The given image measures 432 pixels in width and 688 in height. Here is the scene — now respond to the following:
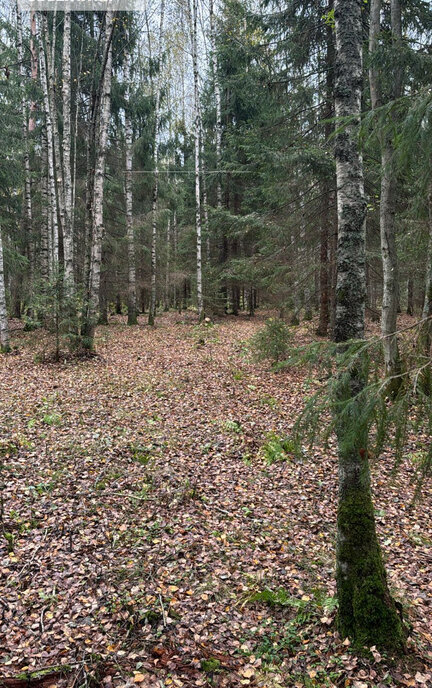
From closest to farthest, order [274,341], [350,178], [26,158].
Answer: [350,178]
[274,341]
[26,158]

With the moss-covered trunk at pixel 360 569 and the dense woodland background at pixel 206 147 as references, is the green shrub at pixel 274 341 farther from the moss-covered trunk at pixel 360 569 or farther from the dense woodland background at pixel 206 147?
the moss-covered trunk at pixel 360 569

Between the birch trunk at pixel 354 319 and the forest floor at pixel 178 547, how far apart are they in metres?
0.21

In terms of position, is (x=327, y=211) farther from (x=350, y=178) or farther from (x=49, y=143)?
(x=49, y=143)

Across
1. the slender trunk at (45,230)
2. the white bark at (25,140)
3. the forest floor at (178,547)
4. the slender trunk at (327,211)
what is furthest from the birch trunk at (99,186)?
the slender trunk at (327,211)

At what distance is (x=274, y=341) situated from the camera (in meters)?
9.88

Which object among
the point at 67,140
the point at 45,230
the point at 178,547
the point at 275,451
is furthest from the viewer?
the point at 45,230

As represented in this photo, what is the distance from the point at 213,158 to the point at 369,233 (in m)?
13.7

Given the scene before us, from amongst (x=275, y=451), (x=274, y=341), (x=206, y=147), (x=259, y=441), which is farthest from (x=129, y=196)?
(x=275, y=451)

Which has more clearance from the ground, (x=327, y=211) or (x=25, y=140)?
(x=25, y=140)

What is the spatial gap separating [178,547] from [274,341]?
6.36 metres

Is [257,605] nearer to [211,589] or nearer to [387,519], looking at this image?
[211,589]

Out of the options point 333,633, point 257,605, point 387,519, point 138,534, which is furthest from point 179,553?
point 387,519

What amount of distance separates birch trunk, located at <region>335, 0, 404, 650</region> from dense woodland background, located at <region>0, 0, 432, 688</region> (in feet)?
0.05

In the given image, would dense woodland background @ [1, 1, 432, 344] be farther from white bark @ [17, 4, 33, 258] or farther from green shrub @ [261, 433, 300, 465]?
green shrub @ [261, 433, 300, 465]
